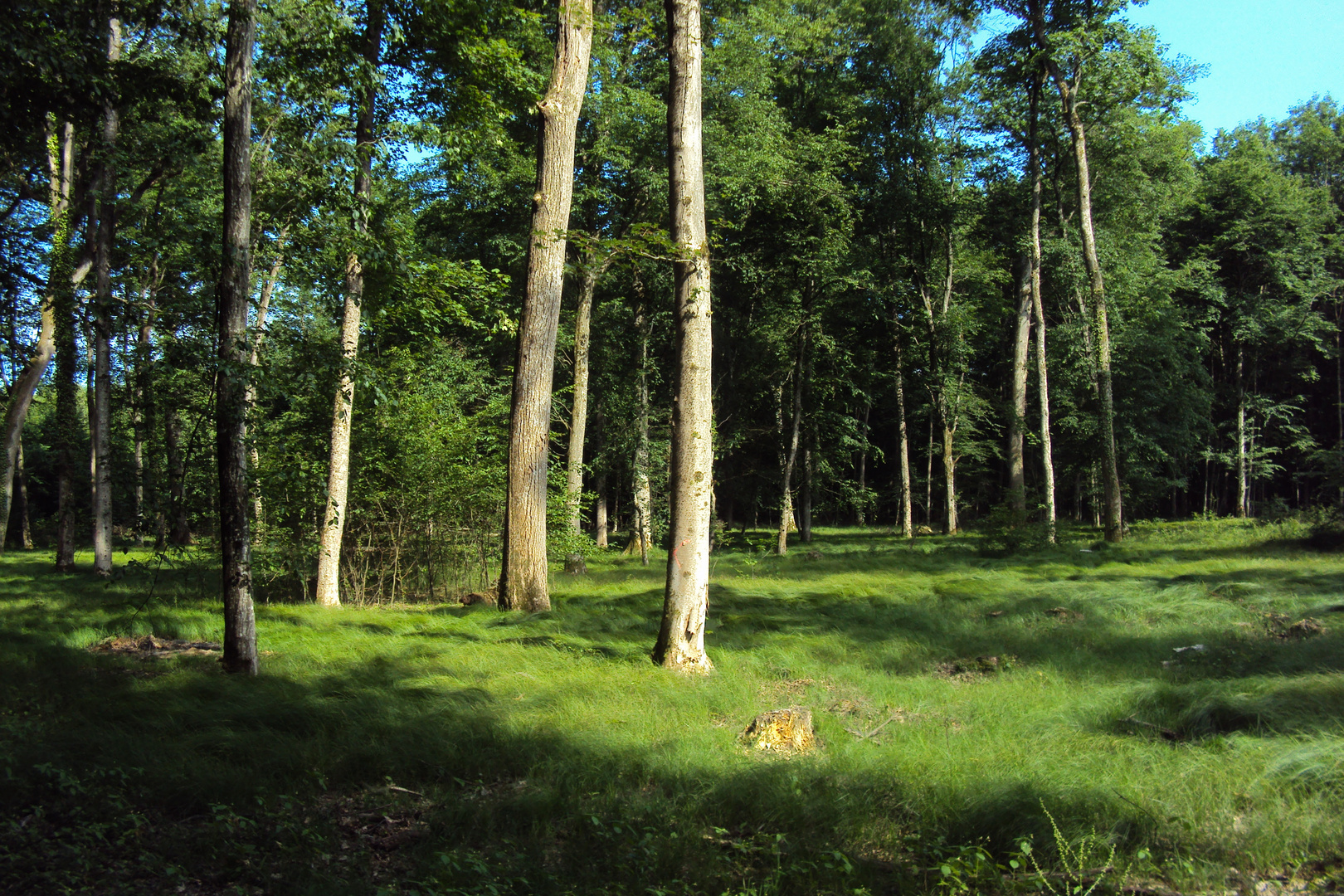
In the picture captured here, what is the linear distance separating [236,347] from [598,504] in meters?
16.6

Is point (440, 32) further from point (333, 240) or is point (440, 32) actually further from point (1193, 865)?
point (1193, 865)

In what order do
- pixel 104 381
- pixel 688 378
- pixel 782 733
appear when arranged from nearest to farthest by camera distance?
pixel 782 733, pixel 688 378, pixel 104 381

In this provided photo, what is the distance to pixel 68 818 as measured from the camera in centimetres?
414

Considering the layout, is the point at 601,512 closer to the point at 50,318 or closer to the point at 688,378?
the point at 50,318

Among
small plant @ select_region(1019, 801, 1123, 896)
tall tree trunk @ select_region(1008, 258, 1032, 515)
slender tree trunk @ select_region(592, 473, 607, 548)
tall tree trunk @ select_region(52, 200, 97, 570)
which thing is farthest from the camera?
slender tree trunk @ select_region(592, 473, 607, 548)

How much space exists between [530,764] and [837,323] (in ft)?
75.2

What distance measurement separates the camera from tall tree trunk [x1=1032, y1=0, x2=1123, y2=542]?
60.6ft

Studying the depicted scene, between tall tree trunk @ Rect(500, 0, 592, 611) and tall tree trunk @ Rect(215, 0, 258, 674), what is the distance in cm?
370

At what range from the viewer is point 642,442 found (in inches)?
776

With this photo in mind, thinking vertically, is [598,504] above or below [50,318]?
below

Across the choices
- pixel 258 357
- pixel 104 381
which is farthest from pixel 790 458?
pixel 104 381

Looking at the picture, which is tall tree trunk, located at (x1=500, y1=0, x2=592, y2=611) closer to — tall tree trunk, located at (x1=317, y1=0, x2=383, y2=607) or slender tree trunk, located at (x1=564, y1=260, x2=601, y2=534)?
tall tree trunk, located at (x1=317, y1=0, x2=383, y2=607)

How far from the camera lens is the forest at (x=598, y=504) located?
4.11 m

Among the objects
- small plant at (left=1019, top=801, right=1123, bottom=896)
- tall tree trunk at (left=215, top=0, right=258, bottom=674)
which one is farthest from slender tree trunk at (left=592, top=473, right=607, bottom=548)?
small plant at (left=1019, top=801, right=1123, bottom=896)
